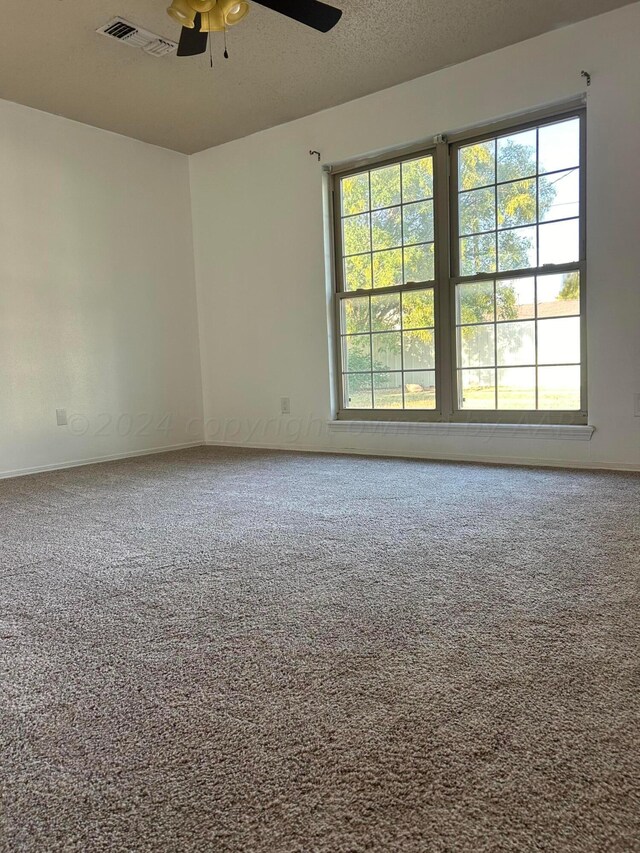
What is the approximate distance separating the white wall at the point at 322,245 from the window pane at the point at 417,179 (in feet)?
0.53

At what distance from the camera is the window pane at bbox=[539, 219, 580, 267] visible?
3619 mm

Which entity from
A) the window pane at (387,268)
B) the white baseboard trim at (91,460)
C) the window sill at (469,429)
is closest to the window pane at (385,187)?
the window pane at (387,268)

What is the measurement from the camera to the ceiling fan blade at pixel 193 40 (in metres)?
2.88

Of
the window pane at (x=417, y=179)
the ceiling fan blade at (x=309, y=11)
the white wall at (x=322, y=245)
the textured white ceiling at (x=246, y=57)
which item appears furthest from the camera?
the window pane at (x=417, y=179)

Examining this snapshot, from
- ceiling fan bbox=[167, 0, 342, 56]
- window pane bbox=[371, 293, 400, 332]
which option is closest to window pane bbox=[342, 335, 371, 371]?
window pane bbox=[371, 293, 400, 332]

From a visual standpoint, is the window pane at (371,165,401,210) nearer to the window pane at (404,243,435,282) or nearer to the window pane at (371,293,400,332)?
the window pane at (404,243,435,282)

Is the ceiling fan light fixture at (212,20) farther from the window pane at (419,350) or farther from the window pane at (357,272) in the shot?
the window pane at (419,350)

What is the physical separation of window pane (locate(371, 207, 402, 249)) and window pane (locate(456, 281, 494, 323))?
64 centimetres

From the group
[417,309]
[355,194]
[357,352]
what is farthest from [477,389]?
[355,194]

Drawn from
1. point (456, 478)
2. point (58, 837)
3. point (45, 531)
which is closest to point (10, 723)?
point (58, 837)

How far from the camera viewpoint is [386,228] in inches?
171

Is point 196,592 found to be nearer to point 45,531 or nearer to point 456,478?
point 45,531

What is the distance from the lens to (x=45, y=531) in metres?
2.58

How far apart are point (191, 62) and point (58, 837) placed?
4.18m
